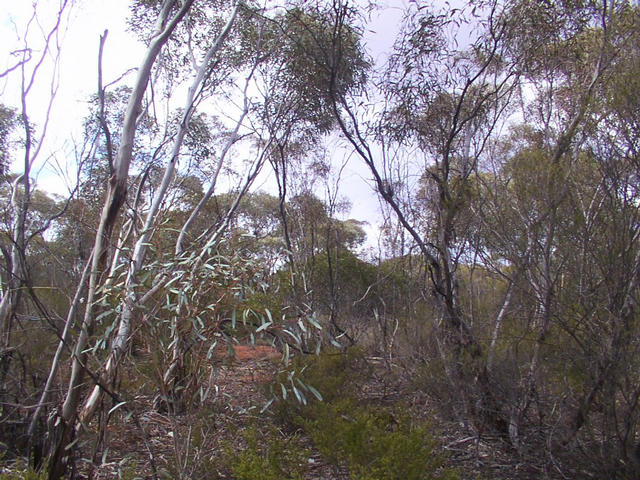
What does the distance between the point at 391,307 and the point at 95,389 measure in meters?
4.83

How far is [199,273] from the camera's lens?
2.25 metres

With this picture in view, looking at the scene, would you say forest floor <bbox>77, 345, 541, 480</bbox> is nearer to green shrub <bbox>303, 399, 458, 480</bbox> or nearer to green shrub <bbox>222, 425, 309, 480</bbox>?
green shrub <bbox>222, 425, 309, 480</bbox>

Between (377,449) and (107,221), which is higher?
(107,221)

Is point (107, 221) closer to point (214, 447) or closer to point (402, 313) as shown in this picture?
point (214, 447)

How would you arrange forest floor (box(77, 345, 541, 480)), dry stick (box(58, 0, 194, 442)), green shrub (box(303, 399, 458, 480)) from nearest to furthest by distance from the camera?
green shrub (box(303, 399, 458, 480)), dry stick (box(58, 0, 194, 442)), forest floor (box(77, 345, 541, 480))

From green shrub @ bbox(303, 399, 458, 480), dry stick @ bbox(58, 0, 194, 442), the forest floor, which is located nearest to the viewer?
green shrub @ bbox(303, 399, 458, 480)

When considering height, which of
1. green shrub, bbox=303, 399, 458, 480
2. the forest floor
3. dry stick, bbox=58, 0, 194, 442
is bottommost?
the forest floor

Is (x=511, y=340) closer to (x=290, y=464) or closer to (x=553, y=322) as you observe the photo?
(x=553, y=322)

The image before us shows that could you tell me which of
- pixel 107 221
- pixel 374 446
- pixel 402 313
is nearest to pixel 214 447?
pixel 374 446

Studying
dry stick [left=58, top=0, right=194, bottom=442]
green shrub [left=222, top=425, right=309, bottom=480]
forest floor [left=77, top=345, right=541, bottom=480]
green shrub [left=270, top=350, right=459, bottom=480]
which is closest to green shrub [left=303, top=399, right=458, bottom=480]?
green shrub [left=270, top=350, right=459, bottom=480]

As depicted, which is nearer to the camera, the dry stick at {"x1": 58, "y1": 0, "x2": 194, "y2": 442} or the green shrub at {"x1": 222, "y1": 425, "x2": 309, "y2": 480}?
the green shrub at {"x1": 222, "y1": 425, "x2": 309, "y2": 480}

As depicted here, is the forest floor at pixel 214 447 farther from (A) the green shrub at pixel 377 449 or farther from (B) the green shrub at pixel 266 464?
(A) the green shrub at pixel 377 449

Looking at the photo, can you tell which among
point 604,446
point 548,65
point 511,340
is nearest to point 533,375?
point 511,340

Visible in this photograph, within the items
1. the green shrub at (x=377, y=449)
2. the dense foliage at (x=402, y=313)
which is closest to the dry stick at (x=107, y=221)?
the dense foliage at (x=402, y=313)
